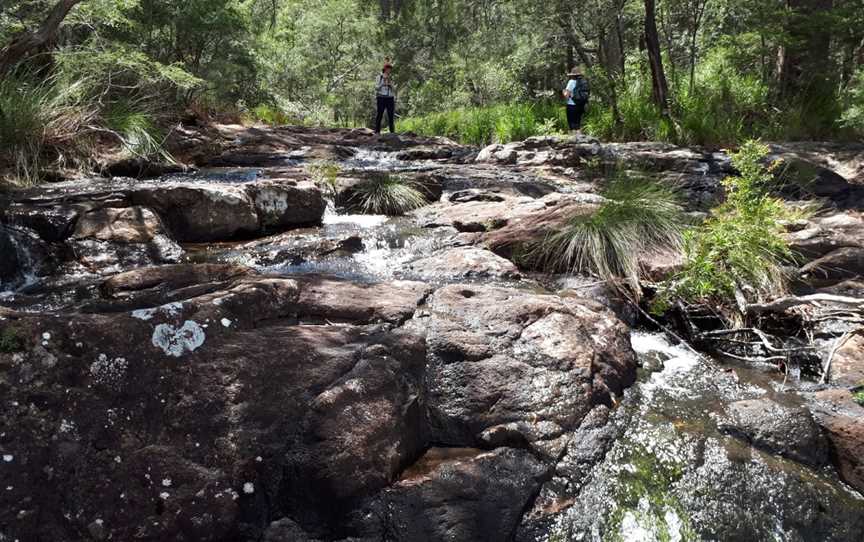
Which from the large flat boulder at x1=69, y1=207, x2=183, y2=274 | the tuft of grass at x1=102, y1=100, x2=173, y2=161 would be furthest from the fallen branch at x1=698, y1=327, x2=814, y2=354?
the tuft of grass at x1=102, y1=100, x2=173, y2=161

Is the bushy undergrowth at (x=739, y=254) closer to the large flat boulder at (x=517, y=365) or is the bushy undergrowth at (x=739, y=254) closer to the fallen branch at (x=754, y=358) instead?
the fallen branch at (x=754, y=358)

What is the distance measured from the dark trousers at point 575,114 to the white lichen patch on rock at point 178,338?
437 inches

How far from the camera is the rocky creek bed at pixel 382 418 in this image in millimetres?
2109

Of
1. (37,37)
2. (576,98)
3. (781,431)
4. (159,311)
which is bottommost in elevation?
(781,431)

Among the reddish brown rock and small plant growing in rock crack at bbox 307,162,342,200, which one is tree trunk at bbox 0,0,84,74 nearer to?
small plant growing in rock crack at bbox 307,162,342,200

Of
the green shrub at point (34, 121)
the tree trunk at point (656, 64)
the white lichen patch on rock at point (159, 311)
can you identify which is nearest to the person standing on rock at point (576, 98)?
the tree trunk at point (656, 64)

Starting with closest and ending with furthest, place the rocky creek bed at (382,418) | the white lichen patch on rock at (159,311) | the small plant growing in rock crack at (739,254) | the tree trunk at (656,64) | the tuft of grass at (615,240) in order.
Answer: the rocky creek bed at (382,418), the white lichen patch on rock at (159,311), the small plant growing in rock crack at (739,254), the tuft of grass at (615,240), the tree trunk at (656,64)

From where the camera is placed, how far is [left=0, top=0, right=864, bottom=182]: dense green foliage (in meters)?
7.73

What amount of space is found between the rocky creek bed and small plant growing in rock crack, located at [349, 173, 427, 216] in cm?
298

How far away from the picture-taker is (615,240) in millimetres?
5043

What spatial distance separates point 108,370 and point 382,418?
113cm

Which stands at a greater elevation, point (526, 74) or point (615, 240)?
point (526, 74)

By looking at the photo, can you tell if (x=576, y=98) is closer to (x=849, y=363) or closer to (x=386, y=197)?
(x=386, y=197)

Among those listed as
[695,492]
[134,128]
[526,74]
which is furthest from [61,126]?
[526,74]
